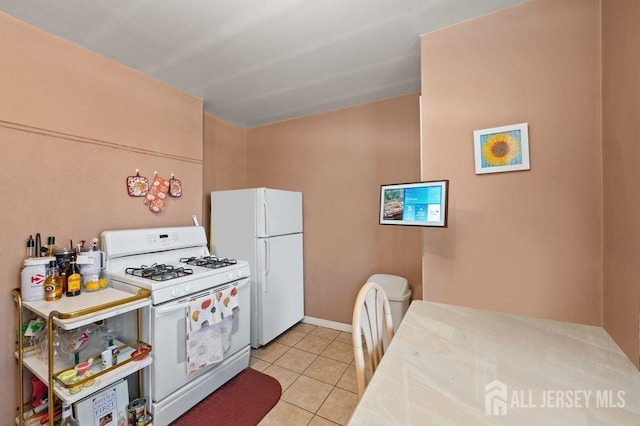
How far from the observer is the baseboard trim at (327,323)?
9.73 feet

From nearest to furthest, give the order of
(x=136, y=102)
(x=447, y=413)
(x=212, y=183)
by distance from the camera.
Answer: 1. (x=447, y=413)
2. (x=136, y=102)
3. (x=212, y=183)

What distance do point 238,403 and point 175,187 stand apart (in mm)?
1925

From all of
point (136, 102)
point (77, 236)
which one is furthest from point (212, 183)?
point (77, 236)

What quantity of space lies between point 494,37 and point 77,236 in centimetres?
307

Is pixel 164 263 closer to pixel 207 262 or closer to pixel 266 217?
pixel 207 262

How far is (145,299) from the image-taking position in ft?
4.92

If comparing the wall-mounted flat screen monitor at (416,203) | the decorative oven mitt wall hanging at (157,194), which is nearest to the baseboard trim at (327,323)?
the wall-mounted flat screen monitor at (416,203)

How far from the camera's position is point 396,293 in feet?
7.86

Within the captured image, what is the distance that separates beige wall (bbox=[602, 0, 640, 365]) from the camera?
108cm

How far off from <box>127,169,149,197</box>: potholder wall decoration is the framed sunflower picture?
8.48ft

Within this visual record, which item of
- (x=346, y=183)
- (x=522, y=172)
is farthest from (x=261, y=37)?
(x=522, y=172)

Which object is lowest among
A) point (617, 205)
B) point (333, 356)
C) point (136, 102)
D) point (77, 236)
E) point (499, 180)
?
point (333, 356)

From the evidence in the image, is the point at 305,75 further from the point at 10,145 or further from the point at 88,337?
the point at 88,337

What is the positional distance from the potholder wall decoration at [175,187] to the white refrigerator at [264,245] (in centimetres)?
38
